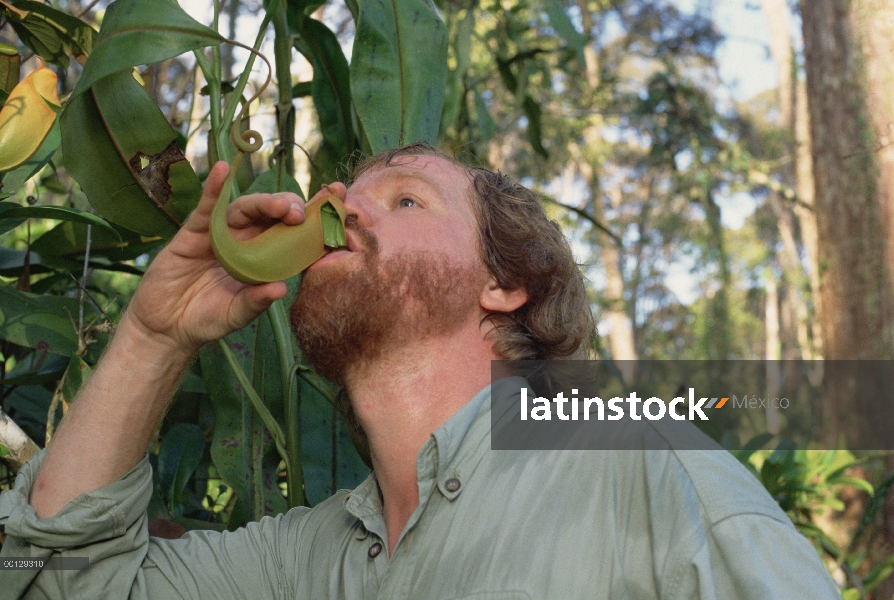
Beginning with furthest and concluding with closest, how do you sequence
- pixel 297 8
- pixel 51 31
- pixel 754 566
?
pixel 297 8
pixel 51 31
pixel 754 566

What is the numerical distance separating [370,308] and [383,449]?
0.70ft

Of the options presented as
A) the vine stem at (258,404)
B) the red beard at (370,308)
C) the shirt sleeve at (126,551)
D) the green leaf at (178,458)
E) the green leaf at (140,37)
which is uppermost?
the green leaf at (140,37)

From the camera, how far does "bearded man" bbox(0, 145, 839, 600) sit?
1.07 m

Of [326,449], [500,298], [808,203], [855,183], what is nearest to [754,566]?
[500,298]

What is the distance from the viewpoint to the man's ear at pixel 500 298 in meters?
1.45

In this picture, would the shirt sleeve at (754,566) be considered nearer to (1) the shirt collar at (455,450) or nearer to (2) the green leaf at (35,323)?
(1) the shirt collar at (455,450)

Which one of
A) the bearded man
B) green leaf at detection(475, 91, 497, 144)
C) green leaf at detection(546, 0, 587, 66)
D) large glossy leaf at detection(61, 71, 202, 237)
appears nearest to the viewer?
the bearded man

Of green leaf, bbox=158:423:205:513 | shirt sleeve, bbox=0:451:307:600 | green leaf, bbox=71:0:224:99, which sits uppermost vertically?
green leaf, bbox=71:0:224:99

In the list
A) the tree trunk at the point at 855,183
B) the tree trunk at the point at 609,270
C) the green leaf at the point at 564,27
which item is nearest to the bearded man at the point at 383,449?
the green leaf at the point at 564,27

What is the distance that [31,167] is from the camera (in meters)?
1.44

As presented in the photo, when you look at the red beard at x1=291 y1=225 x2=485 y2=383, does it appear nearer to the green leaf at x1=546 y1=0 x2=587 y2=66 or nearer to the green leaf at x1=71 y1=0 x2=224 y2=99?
the green leaf at x1=71 y1=0 x2=224 y2=99

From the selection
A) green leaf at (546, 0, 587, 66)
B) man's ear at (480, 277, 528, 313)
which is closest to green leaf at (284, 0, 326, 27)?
green leaf at (546, 0, 587, 66)

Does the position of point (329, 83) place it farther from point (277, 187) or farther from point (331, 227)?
point (331, 227)

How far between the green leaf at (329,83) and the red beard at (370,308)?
682 millimetres
